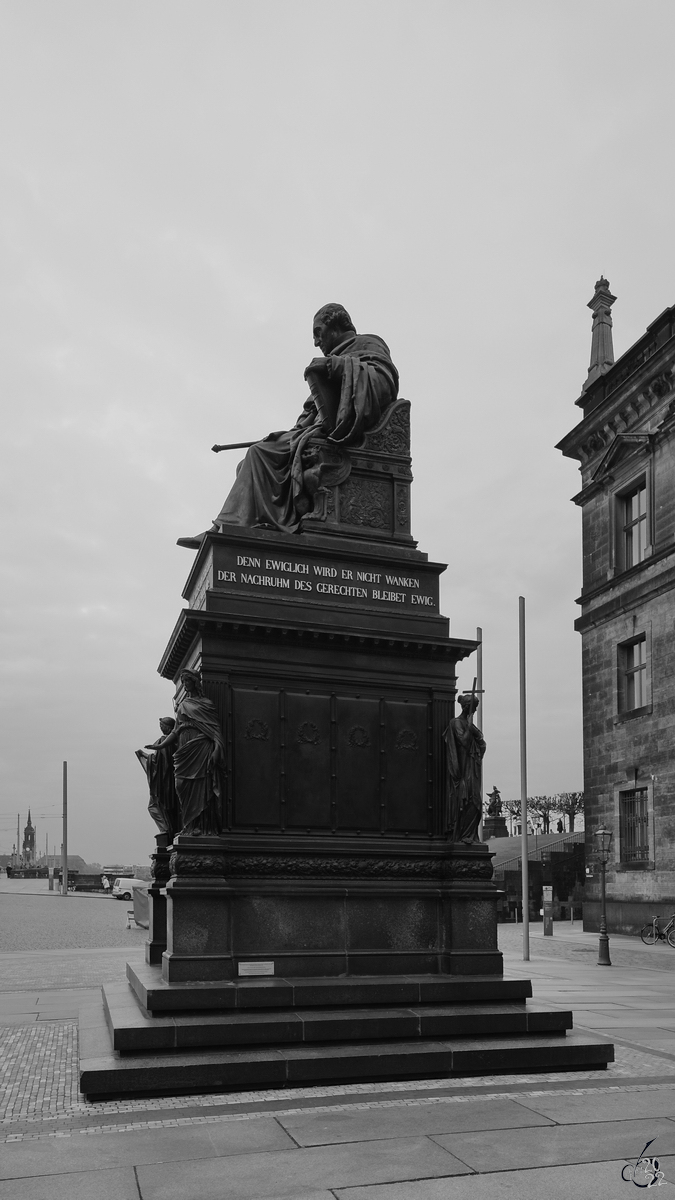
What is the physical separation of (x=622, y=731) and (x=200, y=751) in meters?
27.6

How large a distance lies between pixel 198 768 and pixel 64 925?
2602 centimetres

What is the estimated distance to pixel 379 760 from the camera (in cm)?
1313

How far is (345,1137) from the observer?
830 cm

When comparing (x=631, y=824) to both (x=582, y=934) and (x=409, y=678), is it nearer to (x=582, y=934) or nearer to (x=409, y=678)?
(x=582, y=934)

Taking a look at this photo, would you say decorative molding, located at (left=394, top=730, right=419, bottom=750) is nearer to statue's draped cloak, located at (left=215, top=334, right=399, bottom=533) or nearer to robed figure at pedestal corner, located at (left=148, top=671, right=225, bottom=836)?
robed figure at pedestal corner, located at (left=148, top=671, right=225, bottom=836)

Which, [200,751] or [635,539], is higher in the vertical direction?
[635,539]

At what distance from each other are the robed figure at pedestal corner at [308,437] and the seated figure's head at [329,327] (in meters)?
0.50

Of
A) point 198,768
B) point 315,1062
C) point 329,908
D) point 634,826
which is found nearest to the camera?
point 315,1062

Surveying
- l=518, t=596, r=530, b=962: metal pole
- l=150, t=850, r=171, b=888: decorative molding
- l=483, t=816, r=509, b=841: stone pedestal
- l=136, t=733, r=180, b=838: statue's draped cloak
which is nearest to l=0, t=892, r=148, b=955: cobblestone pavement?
l=518, t=596, r=530, b=962: metal pole

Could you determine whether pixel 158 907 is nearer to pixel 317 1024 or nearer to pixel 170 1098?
pixel 317 1024

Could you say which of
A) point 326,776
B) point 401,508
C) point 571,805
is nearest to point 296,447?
point 401,508

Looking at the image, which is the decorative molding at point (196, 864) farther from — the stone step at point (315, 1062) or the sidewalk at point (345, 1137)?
the sidewalk at point (345, 1137)

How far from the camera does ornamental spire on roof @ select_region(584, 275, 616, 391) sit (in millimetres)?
39531

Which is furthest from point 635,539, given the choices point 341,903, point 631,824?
point 341,903
